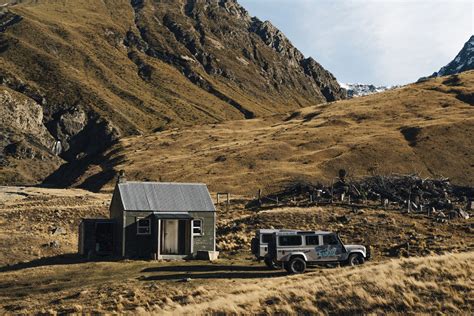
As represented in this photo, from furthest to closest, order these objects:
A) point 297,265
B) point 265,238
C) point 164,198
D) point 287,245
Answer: point 164,198 → point 265,238 → point 287,245 → point 297,265

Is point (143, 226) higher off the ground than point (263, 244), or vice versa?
point (143, 226)

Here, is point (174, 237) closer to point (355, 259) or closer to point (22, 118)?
point (355, 259)

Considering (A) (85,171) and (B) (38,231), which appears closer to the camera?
(B) (38,231)

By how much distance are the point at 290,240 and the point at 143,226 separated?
40.2 ft

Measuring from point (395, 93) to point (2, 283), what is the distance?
132362 mm

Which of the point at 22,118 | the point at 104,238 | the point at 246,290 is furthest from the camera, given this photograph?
the point at 22,118

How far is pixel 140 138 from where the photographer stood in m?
148

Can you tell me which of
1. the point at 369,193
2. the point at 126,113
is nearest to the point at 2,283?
the point at 369,193

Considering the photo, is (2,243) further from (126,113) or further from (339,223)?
(126,113)

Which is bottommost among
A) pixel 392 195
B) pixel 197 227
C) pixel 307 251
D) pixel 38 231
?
pixel 307 251

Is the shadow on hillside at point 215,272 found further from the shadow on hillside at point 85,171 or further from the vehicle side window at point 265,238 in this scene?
the shadow on hillside at point 85,171

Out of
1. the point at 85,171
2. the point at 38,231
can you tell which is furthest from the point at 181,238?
the point at 85,171

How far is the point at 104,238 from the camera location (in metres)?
40.4

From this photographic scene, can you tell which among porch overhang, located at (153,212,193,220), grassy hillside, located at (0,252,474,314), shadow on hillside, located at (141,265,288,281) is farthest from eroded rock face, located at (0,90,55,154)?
grassy hillside, located at (0,252,474,314)
